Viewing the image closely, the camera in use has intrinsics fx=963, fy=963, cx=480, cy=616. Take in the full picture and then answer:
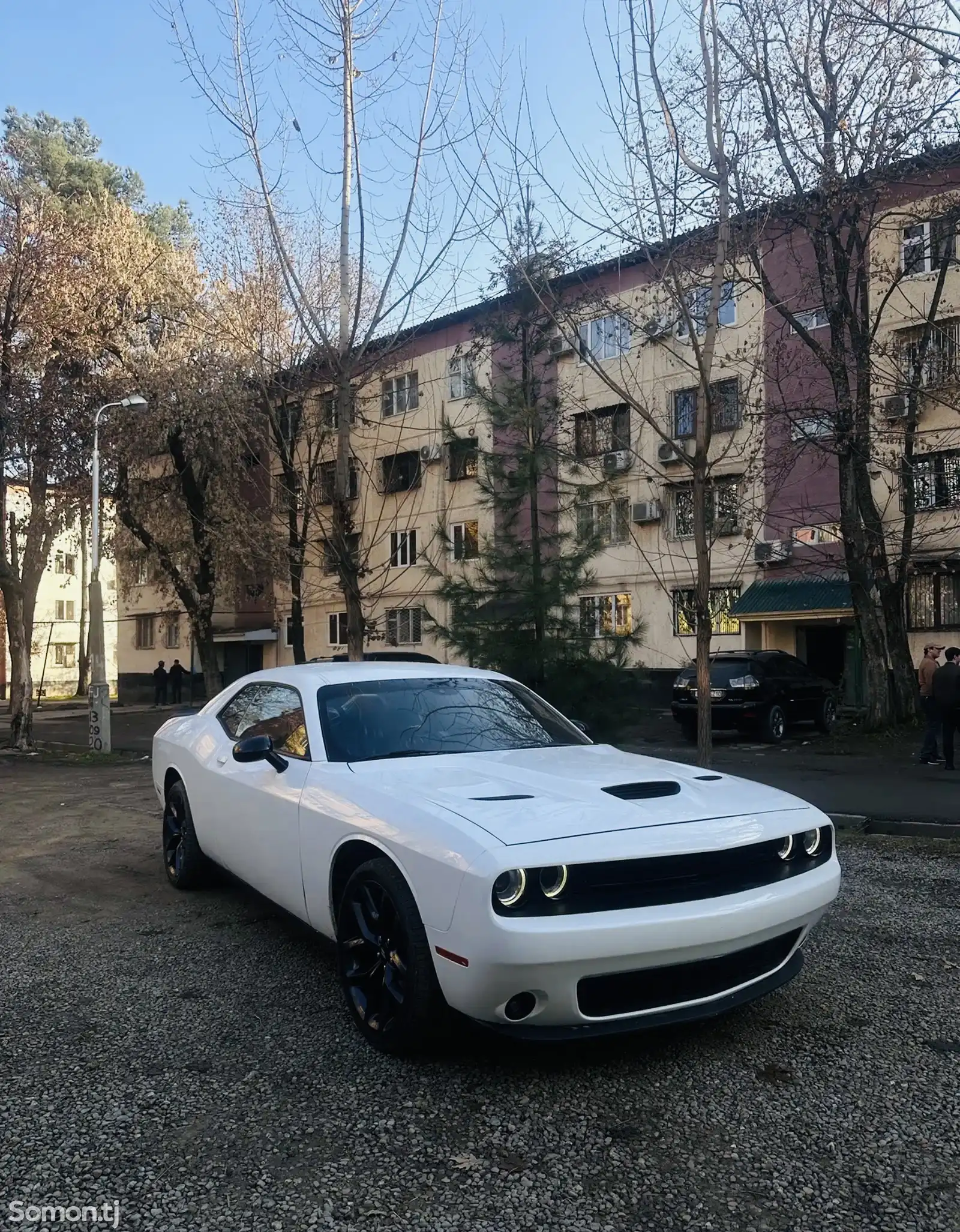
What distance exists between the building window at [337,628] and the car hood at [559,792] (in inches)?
1122

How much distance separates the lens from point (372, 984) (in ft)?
11.7

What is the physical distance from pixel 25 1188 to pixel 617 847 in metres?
1.93

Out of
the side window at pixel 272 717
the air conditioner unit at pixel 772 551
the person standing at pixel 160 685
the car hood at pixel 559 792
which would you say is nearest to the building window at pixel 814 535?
the air conditioner unit at pixel 772 551

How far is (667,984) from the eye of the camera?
125 inches

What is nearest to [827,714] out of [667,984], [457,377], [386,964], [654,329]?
[654,329]

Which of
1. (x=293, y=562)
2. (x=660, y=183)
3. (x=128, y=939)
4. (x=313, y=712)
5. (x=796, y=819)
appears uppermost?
(x=660, y=183)

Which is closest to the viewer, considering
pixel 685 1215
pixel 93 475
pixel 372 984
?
pixel 685 1215

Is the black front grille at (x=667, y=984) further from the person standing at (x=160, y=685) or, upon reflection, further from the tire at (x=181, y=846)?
the person standing at (x=160, y=685)

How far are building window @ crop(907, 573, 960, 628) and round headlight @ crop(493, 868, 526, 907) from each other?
19.9m

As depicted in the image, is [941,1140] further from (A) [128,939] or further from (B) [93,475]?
(B) [93,475]

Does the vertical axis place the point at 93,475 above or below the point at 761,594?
above

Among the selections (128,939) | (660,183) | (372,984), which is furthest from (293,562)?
(372,984)

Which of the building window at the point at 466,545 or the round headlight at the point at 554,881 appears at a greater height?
the building window at the point at 466,545

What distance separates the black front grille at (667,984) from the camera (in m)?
3.07
